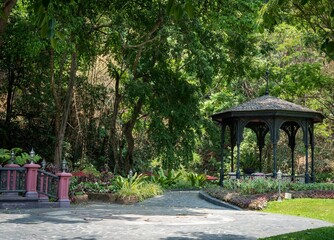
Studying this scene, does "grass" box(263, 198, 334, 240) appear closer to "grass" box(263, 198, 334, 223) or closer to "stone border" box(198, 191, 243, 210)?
"grass" box(263, 198, 334, 223)

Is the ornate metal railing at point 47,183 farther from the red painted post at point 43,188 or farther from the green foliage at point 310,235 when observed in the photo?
the green foliage at point 310,235

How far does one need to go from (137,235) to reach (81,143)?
680 inches

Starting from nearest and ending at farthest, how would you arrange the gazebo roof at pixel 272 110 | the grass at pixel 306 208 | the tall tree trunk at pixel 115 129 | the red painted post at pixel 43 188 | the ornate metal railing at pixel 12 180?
the grass at pixel 306 208 < the ornate metal railing at pixel 12 180 < the red painted post at pixel 43 188 < the gazebo roof at pixel 272 110 < the tall tree trunk at pixel 115 129

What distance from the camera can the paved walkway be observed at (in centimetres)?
949

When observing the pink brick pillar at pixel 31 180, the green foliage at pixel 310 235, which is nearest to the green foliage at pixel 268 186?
the pink brick pillar at pixel 31 180

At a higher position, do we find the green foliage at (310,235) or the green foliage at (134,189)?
the green foliage at (134,189)

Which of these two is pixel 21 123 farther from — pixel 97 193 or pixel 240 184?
pixel 240 184

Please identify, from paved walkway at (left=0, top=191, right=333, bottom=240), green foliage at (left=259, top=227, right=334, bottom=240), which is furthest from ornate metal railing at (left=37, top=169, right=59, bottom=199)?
green foliage at (left=259, top=227, right=334, bottom=240)

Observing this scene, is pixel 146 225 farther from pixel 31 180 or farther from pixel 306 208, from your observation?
pixel 306 208

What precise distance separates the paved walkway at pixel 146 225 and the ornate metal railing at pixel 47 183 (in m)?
1.42

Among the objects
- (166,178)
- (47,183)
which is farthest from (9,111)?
(47,183)

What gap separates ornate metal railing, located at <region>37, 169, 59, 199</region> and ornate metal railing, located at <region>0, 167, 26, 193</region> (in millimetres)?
549

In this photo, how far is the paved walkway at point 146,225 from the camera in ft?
31.1

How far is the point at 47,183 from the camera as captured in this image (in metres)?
16.7
